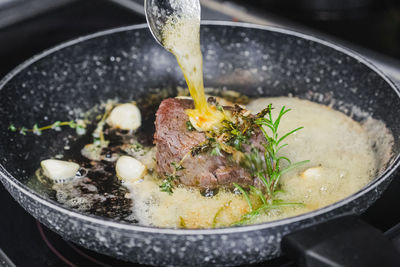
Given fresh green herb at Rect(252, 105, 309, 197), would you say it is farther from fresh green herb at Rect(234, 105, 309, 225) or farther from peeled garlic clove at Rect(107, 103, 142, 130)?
peeled garlic clove at Rect(107, 103, 142, 130)

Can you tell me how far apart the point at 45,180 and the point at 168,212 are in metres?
0.45

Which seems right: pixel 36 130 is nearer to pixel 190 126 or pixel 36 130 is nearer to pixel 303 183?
pixel 190 126

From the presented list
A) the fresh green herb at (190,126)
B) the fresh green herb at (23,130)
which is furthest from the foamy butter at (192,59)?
the fresh green herb at (23,130)

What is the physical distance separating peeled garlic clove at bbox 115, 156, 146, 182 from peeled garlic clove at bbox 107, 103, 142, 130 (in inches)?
9.2

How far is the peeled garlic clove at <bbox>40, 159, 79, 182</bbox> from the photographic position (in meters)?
1.37

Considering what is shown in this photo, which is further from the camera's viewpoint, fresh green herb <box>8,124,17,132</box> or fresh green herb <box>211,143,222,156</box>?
fresh green herb <box>8,124,17,132</box>

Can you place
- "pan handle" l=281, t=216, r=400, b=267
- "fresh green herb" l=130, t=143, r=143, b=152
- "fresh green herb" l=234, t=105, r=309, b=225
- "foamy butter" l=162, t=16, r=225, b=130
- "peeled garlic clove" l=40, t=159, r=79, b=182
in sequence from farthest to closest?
"fresh green herb" l=130, t=143, r=143, b=152
"peeled garlic clove" l=40, t=159, r=79, b=182
"foamy butter" l=162, t=16, r=225, b=130
"fresh green herb" l=234, t=105, r=309, b=225
"pan handle" l=281, t=216, r=400, b=267

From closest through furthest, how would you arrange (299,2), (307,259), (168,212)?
(307,259) → (168,212) → (299,2)

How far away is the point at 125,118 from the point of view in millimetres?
1599

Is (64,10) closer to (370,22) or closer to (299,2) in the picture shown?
(299,2)

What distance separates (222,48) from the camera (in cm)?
180

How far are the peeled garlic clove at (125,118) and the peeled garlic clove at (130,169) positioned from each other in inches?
9.2

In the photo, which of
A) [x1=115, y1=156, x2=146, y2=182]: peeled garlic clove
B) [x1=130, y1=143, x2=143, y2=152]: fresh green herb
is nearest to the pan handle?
[x1=115, y1=156, x2=146, y2=182]: peeled garlic clove

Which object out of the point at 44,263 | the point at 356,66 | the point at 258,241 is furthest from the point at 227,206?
the point at 356,66
